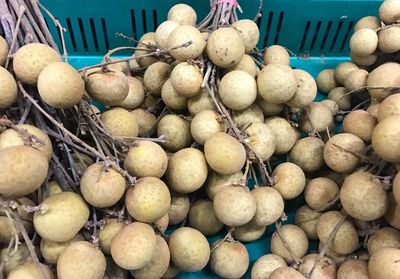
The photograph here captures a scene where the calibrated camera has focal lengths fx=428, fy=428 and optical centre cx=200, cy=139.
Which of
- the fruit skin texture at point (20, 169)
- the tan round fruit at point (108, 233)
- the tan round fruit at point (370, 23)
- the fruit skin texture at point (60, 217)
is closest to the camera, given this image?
the fruit skin texture at point (20, 169)

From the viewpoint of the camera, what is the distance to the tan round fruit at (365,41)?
1494 mm

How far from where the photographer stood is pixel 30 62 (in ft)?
3.17

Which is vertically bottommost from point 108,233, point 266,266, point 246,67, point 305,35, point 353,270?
point 266,266

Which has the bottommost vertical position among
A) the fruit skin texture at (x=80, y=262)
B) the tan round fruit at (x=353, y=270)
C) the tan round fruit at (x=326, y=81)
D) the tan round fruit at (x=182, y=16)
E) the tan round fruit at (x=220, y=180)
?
the tan round fruit at (x=353, y=270)

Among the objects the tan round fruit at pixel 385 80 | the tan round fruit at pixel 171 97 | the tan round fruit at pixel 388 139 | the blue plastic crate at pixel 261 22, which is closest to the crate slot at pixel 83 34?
the blue plastic crate at pixel 261 22

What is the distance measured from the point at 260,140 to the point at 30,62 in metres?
0.66

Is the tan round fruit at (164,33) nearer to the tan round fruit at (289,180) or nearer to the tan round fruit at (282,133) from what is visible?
the tan round fruit at (282,133)

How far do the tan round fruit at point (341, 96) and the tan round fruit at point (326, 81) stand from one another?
0.07 meters

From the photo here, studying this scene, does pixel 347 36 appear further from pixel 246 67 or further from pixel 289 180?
pixel 289 180

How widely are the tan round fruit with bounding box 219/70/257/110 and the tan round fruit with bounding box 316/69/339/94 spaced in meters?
0.56

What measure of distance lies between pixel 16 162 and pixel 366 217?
2.72ft

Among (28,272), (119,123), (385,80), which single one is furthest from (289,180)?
(28,272)

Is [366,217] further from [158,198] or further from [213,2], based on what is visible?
[213,2]

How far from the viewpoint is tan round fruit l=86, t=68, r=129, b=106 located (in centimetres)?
111
